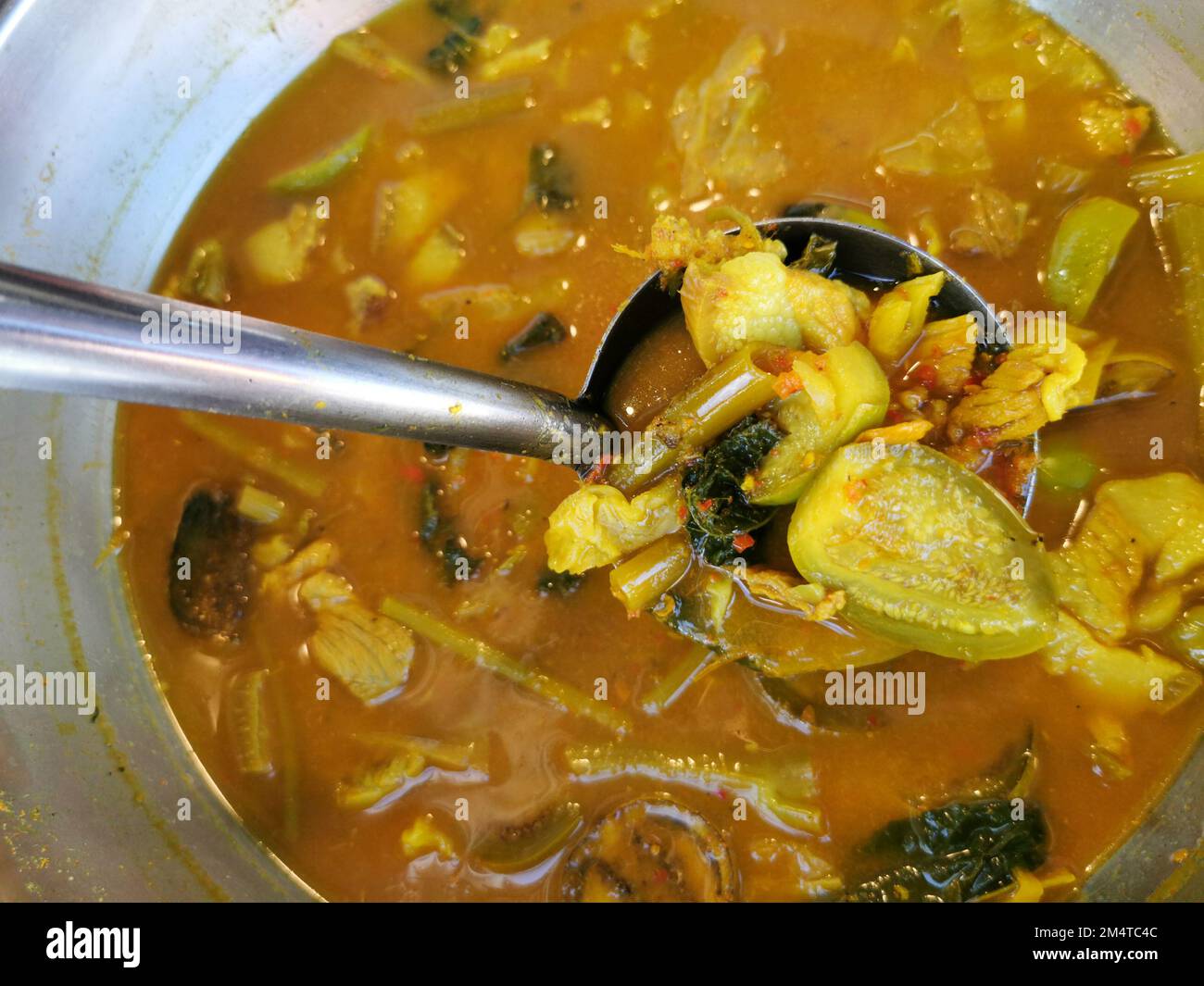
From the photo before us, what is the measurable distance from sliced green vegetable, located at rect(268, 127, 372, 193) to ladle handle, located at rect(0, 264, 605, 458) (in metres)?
1.41

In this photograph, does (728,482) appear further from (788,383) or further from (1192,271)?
(1192,271)

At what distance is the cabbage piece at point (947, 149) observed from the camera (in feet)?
9.63

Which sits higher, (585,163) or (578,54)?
(578,54)

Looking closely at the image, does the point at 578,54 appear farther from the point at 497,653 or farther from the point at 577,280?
the point at 497,653

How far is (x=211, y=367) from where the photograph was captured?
1587mm

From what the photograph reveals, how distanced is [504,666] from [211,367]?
1598 millimetres

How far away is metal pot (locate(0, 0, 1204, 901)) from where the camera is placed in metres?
2.76

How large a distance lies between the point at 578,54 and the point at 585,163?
40cm

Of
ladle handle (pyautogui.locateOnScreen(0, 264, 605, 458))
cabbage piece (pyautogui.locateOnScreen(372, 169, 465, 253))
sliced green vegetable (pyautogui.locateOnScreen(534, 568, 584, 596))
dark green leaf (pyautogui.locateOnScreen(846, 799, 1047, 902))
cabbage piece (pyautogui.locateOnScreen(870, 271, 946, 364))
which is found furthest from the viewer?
cabbage piece (pyautogui.locateOnScreen(372, 169, 465, 253))

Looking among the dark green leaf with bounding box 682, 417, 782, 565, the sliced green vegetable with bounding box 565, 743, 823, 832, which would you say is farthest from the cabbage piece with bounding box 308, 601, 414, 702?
the dark green leaf with bounding box 682, 417, 782, 565

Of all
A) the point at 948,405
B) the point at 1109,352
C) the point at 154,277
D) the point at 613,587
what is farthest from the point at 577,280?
the point at 1109,352

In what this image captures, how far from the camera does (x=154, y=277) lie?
3146 mm

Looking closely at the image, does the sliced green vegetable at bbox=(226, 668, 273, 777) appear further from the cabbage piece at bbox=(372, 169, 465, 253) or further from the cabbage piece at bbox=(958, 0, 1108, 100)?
the cabbage piece at bbox=(958, 0, 1108, 100)

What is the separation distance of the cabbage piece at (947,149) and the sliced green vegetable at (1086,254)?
1.18 ft
